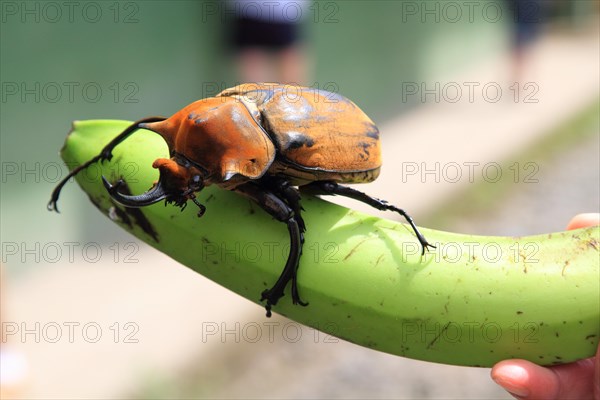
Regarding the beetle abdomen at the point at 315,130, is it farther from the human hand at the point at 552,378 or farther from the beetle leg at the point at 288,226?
the human hand at the point at 552,378

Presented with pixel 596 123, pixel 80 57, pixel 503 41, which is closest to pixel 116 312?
pixel 80 57

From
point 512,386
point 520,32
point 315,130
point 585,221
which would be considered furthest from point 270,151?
point 520,32

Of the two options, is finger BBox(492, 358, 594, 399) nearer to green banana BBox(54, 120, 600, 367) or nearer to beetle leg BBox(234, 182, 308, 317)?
green banana BBox(54, 120, 600, 367)

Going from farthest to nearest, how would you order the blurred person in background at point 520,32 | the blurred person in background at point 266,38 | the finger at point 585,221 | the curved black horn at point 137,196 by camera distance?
the blurred person in background at point 520,32 → the blurred person in background at point 266,38 → the finger at point 585,221 → the curved black horn at point 137,196

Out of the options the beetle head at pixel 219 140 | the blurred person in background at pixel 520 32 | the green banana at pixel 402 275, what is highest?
the beetle head at pixel 219 140

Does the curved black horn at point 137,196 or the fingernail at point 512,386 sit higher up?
the curved black horn at point 137,196

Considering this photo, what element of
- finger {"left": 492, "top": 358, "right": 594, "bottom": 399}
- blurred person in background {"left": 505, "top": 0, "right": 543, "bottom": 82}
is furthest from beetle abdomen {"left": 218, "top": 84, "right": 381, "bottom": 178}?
blurred person in background {"left": 505, "top": 0, "right": 543, "bottom": 82}

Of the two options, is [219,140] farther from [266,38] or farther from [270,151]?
[266,38]

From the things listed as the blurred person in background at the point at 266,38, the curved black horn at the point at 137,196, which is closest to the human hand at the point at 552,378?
the curved black horn at the point at 137,196
